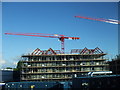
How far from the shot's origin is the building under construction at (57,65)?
63625 mm

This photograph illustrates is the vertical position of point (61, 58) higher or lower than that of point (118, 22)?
lower

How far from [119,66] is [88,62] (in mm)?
12336

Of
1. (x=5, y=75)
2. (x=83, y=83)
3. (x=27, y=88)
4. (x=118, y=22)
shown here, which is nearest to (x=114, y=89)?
(x=83, y=83)

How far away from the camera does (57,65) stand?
64.7 metres

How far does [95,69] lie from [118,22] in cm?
2316

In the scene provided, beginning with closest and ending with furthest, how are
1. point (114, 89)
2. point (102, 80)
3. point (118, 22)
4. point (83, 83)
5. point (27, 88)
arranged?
point (114, 89) < point (102, 80) < point (83, 83) < point (27, 88) < point (118, 22)

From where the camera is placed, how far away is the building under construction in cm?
6362

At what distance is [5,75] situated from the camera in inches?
3317

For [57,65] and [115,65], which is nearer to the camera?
[57,65]

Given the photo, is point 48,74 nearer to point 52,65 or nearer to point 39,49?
point 52,65

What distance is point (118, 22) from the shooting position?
7506 centimetres

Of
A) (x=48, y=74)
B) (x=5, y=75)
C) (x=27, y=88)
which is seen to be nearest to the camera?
(x=27, y=88)

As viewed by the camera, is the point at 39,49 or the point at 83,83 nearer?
the point at 83,83

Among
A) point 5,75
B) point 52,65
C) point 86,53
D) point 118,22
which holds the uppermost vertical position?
point 118,22
